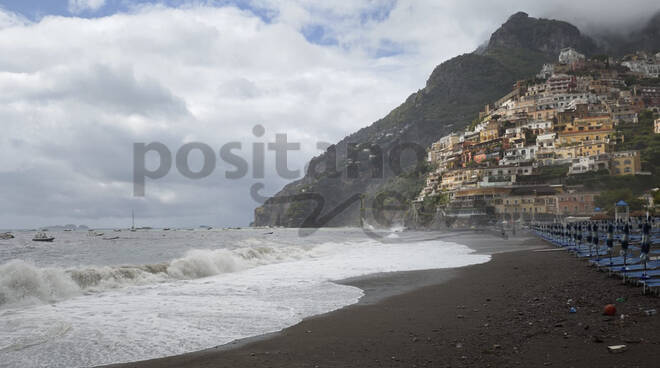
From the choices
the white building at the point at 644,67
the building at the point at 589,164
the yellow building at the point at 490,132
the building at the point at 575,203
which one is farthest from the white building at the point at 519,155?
the white building at the point at 644,67

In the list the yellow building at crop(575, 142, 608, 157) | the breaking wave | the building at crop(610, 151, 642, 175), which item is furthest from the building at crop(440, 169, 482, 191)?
the breaking wave

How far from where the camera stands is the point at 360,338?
731cm

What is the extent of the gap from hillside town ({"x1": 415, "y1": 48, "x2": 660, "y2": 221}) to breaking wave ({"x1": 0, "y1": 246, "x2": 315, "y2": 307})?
68853mm

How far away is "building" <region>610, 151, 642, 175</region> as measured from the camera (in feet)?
290

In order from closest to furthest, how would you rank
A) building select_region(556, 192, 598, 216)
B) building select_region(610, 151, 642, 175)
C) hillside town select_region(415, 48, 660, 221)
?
building select_region(556, 192, 598, 216) → building select_region(610, 151, 642, 175) → hillside town select_region(415, 48, 660, 221)

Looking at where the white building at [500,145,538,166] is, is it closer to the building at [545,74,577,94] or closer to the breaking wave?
the building at [545,74,577,94]

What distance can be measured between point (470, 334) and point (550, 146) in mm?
113386

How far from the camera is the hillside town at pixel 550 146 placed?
9250 cm

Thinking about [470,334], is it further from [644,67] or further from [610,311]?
[644,67]

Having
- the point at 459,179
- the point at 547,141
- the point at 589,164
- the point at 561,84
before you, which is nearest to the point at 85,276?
the point at 589,164

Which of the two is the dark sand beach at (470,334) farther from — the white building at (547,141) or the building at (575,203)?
the white building at (547,141)

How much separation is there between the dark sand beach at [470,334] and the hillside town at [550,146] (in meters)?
71.5

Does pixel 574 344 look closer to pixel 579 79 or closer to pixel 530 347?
pixel 530 347

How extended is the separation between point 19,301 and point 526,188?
330ft
